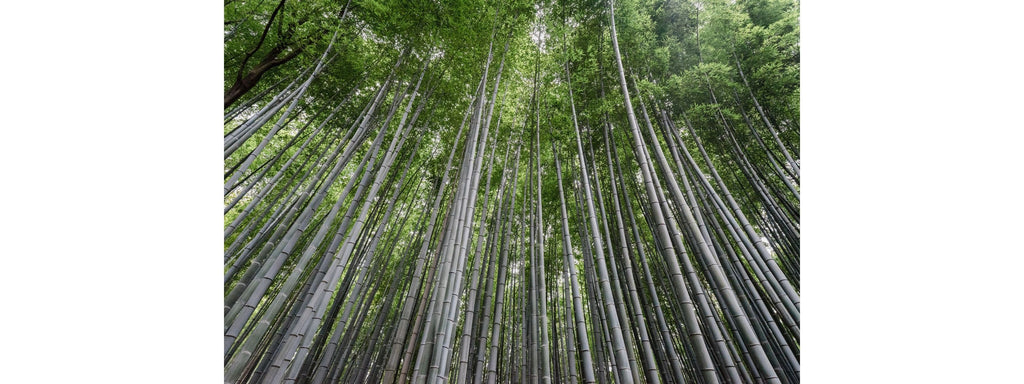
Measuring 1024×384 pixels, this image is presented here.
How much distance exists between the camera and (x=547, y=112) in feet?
8.96

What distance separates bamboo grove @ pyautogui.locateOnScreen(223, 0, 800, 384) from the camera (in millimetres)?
1415

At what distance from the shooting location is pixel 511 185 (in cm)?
257

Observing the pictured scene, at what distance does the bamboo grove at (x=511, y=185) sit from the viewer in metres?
1.42
